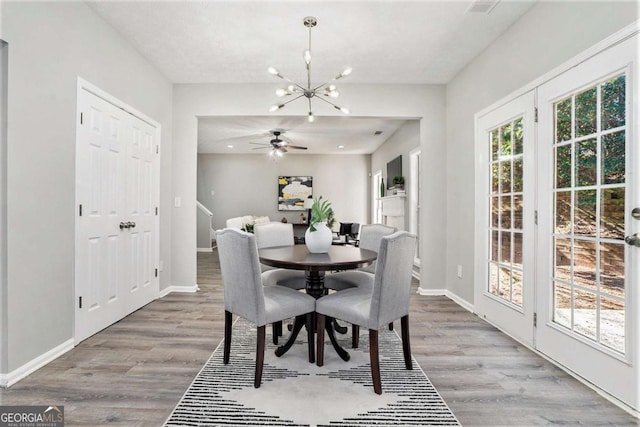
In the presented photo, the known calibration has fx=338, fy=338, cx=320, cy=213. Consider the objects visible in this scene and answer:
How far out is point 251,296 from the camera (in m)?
1.97

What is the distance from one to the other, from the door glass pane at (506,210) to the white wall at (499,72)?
346 mm

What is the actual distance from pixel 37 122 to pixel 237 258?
156 centimetres

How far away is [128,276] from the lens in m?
3.26

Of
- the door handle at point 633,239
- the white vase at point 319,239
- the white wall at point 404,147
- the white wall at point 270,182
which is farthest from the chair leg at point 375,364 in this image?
the white wall at point 270,182

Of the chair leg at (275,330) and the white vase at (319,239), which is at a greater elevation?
the white vase at (319,239)

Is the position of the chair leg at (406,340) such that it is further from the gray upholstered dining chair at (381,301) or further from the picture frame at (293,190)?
the picture frame at (293,190)

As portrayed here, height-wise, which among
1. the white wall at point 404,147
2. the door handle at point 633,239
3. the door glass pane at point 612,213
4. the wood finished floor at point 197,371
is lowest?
the wood finished floor at point 197,371

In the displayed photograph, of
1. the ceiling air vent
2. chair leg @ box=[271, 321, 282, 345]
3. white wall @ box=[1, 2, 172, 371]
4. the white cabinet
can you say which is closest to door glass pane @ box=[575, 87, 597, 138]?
the ceiling air vent

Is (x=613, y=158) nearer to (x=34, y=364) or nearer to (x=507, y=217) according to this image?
(x=507, y=217)

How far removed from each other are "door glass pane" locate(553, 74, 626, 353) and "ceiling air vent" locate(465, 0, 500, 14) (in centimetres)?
91

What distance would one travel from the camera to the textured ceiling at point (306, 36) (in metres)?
2.61

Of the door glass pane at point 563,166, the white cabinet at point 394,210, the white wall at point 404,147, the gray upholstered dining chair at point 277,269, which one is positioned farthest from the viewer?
the white cabinet at point 394,210

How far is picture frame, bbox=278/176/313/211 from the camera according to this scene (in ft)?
29.9

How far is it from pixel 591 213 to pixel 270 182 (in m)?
7.77
